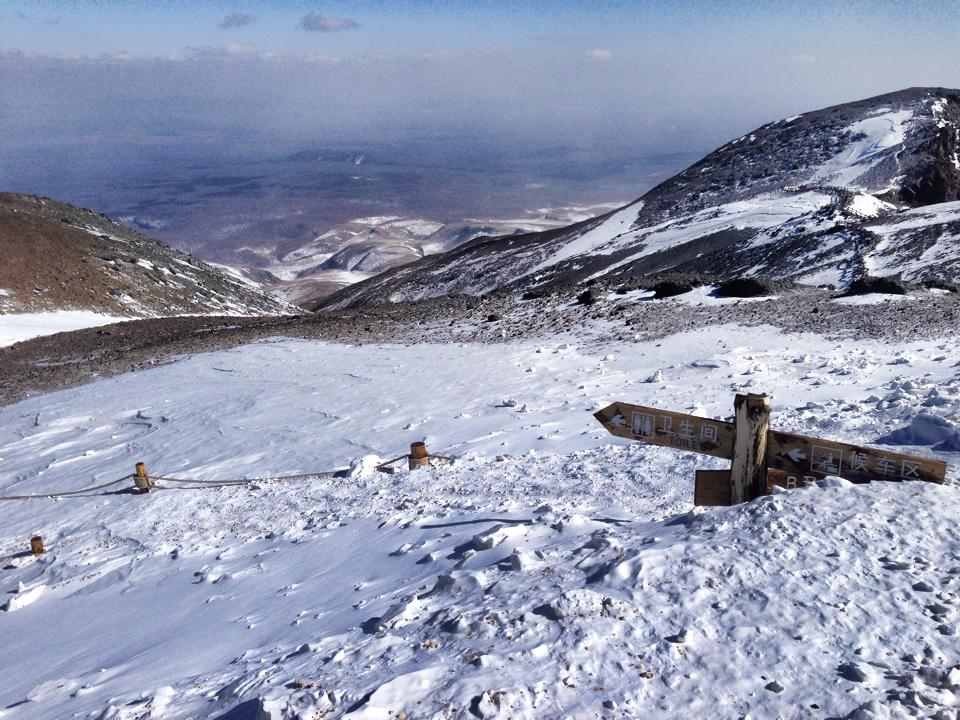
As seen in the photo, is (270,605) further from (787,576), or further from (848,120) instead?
(848,120)

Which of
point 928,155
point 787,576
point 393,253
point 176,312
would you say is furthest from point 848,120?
point 393,253

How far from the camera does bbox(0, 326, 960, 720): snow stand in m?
4.25

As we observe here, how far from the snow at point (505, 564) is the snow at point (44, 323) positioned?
15559 millimetres

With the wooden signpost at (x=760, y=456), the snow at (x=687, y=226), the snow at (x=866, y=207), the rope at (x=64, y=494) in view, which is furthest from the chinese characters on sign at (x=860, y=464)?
the snow at (x=866, y=207)

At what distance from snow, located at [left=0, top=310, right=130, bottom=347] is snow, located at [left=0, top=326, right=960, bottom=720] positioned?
1556 cm

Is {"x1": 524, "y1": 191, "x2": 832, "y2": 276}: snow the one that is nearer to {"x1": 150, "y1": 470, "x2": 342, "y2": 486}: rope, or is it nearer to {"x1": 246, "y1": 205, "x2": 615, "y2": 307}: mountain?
{"x1": 150, "y1": 470, "x2": 342, "y2": 486}: rope

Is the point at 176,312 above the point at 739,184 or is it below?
below

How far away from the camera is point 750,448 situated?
5871 mm

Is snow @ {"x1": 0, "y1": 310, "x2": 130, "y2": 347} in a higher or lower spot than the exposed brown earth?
higher

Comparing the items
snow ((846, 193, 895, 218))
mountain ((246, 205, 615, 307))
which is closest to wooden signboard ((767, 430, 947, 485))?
snow ((846, 193, 895, 218))

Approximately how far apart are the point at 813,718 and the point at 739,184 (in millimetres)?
47133

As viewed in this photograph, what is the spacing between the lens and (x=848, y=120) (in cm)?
4991

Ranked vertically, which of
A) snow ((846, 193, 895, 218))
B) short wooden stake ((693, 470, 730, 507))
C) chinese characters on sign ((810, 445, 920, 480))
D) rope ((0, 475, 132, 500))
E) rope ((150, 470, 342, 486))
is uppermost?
snow ((846, 193, 895, 218))

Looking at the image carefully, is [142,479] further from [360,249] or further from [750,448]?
[360,249]
